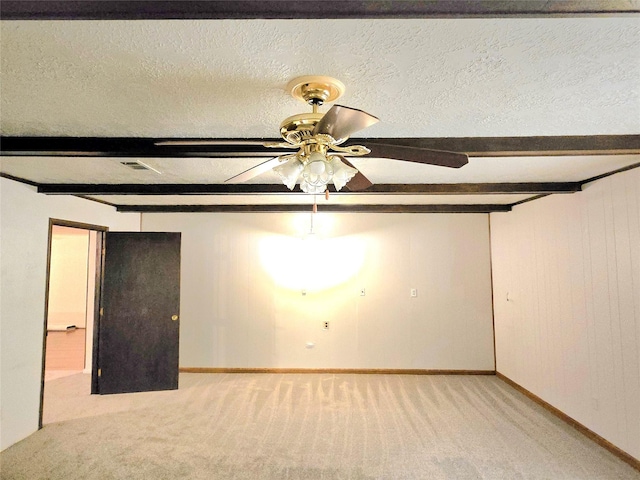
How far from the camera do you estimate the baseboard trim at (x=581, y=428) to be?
9.35 feet

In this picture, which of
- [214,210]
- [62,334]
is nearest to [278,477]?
[214,210]

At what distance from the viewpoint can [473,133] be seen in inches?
87.2

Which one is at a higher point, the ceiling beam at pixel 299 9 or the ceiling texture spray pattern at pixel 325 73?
the ceiling texture spray pattern at pixel 325 73

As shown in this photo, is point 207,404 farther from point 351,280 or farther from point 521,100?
point 521,100

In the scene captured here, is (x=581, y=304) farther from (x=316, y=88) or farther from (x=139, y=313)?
(x=139, y=313)

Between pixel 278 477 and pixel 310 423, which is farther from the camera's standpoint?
pixel 310 423

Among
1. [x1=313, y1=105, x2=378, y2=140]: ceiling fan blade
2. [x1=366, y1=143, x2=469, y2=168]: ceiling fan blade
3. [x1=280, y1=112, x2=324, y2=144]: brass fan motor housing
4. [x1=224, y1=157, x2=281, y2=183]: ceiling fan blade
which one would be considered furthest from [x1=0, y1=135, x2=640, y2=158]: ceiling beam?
[x1=313, y1=105, x2=378, y2=140]: ceiling fan blade

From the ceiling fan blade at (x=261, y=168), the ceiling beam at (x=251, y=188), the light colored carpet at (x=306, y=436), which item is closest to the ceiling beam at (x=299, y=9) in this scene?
the ceiling fan blade at (x=261, y=168)

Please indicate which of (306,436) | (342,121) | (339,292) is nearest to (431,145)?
(342,121)

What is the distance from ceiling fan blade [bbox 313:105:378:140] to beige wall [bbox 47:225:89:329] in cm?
910

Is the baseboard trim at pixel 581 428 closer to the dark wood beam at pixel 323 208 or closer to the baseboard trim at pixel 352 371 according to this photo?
the baseboard trim at pixel 352 371

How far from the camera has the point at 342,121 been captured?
134cm

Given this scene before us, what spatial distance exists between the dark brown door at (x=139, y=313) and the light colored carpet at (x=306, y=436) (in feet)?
0.72

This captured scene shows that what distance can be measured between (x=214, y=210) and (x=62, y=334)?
18.3ft
